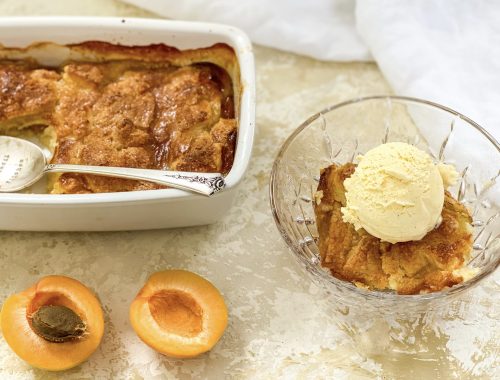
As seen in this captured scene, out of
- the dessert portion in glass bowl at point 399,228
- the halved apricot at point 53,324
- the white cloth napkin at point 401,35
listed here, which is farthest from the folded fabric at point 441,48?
the halved apricot at point 53,324

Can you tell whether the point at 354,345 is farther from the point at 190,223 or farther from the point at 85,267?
the point at 85,267

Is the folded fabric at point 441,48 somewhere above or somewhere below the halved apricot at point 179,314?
above

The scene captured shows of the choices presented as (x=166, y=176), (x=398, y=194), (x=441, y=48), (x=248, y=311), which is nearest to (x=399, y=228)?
(x=398, y=194)

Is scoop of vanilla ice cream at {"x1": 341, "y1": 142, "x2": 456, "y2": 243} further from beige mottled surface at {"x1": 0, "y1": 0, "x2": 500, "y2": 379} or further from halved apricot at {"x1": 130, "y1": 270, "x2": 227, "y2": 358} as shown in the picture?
halved apricot at {"x1": 130, "y1": 270, "x2": 227, "y2": 358}

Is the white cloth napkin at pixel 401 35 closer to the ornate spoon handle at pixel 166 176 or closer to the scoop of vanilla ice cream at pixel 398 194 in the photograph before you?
the scoop of vanilla ice cream at pixel 398 194

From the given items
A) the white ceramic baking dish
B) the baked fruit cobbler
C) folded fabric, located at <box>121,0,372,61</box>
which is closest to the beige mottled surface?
the white ceramic baking dish
